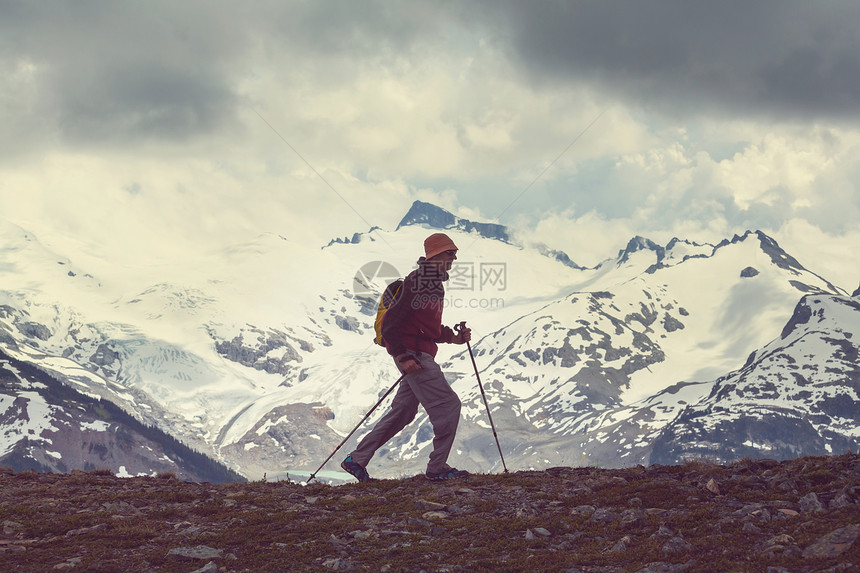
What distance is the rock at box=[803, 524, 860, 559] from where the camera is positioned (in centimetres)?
1077

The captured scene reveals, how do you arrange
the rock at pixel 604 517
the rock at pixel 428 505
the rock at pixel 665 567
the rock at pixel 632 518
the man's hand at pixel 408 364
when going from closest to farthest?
the rock at pixel 665 567 < the rock at pixel 632 518 < the rock at pixel 604 517 < the rock at pixel 428 505 < the man's hand at pixel 408 364

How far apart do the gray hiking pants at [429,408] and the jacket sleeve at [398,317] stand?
0.52m

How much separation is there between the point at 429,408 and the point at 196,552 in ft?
22.2

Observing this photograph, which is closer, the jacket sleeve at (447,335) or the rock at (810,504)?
the rock at (810,504)

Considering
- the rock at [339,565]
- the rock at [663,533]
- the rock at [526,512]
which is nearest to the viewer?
the rock at [339,565]

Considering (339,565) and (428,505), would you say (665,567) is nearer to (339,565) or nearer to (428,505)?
(339,565)

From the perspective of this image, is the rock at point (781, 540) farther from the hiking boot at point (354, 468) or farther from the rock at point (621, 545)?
the hiking boot at point (354, 468)

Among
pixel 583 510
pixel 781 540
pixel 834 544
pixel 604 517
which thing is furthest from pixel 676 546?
pixel 583 510

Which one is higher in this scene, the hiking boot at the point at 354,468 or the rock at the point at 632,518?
the hiking boot at the point at 354,468

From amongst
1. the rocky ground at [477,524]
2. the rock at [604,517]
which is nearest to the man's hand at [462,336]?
the rocky ground at [477,524]

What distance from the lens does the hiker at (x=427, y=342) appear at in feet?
60.9

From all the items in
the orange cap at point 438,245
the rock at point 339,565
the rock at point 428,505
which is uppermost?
the orange cap at point 438,245

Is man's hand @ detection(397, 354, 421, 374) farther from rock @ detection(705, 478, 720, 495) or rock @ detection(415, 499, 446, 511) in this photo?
rock @ detection(705, 478, 720, 495)

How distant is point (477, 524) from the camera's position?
1437 centimetres
